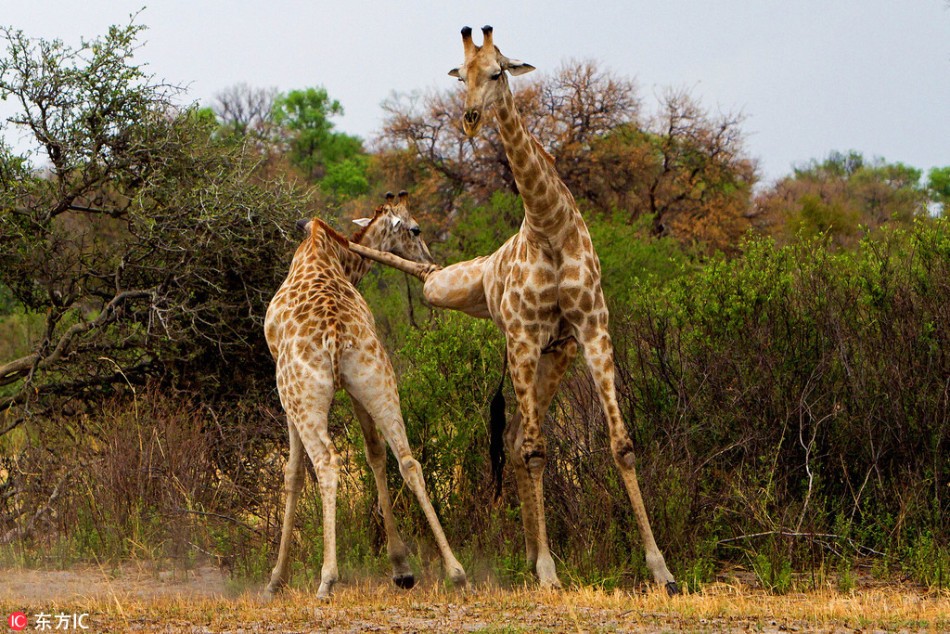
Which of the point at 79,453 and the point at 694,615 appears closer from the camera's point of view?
the point at 694,615

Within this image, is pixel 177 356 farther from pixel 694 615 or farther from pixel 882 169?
pixel 882 169

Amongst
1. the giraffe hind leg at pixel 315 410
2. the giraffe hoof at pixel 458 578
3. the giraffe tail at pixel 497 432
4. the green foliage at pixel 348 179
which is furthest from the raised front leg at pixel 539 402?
the green foliage at pixel 348 179

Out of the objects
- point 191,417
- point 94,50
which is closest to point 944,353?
point 191,417

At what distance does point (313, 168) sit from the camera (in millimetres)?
45219

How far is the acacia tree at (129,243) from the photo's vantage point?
11.4m

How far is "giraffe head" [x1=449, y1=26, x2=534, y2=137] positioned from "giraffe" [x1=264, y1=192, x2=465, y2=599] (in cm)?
164

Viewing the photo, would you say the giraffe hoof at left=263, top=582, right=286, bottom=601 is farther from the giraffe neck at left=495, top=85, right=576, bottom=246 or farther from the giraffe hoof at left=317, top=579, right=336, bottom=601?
the giraffe neck at left=495, top=85, right=576, bottom=246

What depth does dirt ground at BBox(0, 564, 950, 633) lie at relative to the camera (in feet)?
18.8

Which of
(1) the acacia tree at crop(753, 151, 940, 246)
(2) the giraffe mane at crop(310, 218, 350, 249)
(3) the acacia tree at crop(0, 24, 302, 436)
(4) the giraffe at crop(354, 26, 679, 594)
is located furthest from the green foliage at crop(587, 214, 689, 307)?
(4) the giraffe at crop(354, 26, 679, 594)

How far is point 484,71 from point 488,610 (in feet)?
9.81

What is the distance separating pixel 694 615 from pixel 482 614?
43.9 inches

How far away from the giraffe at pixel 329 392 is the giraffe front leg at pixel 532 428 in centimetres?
56

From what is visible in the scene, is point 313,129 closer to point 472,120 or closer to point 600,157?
point 600,157

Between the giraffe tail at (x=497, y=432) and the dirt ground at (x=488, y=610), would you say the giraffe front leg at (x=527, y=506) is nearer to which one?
the giraffe tail at (x=497, y=432)
